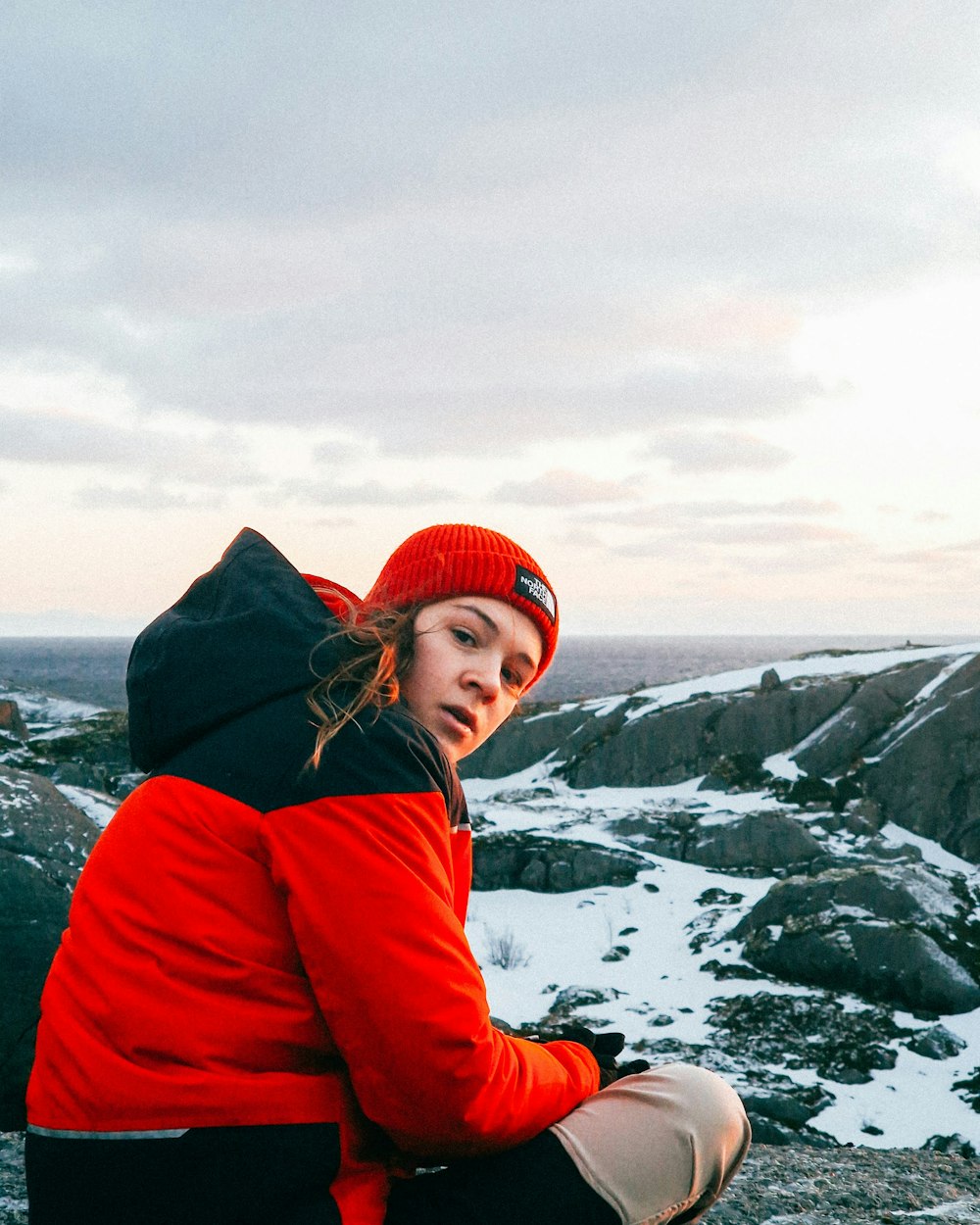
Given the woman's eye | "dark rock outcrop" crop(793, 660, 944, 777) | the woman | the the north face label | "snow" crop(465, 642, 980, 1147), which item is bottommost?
"snow" crop(465, 642, 980, 1147)

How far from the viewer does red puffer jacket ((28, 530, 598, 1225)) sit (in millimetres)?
2027

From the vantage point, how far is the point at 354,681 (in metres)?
2.35

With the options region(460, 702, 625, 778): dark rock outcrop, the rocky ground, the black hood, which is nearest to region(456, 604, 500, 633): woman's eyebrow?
the black hood

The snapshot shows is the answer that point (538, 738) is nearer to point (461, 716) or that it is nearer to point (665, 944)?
point (665, 944)

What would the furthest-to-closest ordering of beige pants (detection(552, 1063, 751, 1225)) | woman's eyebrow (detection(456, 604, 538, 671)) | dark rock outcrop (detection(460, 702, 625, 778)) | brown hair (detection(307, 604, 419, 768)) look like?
dark rock outcrop (detection(460, 702, 625, 778))
woman's eyebrow (detection(456, 604, 538, 671))
beige pants (detection(552, 1063, 751, 1225))
brown hair (detection(307, 604, 419, 768))

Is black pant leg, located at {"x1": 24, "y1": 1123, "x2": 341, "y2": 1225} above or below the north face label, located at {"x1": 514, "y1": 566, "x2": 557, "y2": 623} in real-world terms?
below

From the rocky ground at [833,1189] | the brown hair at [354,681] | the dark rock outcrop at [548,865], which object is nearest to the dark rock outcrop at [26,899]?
the rocky ground at [833,1189]

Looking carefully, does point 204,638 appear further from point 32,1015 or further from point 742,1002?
point 742,1002

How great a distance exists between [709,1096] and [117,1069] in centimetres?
138

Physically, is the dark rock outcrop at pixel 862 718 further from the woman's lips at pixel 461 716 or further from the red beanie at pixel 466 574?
the woman's lips at pixel 461 716

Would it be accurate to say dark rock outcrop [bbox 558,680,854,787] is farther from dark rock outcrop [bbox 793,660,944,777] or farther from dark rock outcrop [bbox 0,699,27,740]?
dark rock outcrop [bbox 0,699,27,740]

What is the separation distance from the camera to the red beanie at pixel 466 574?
310cm

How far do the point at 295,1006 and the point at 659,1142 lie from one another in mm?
940

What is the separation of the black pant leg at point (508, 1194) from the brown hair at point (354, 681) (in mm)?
997
